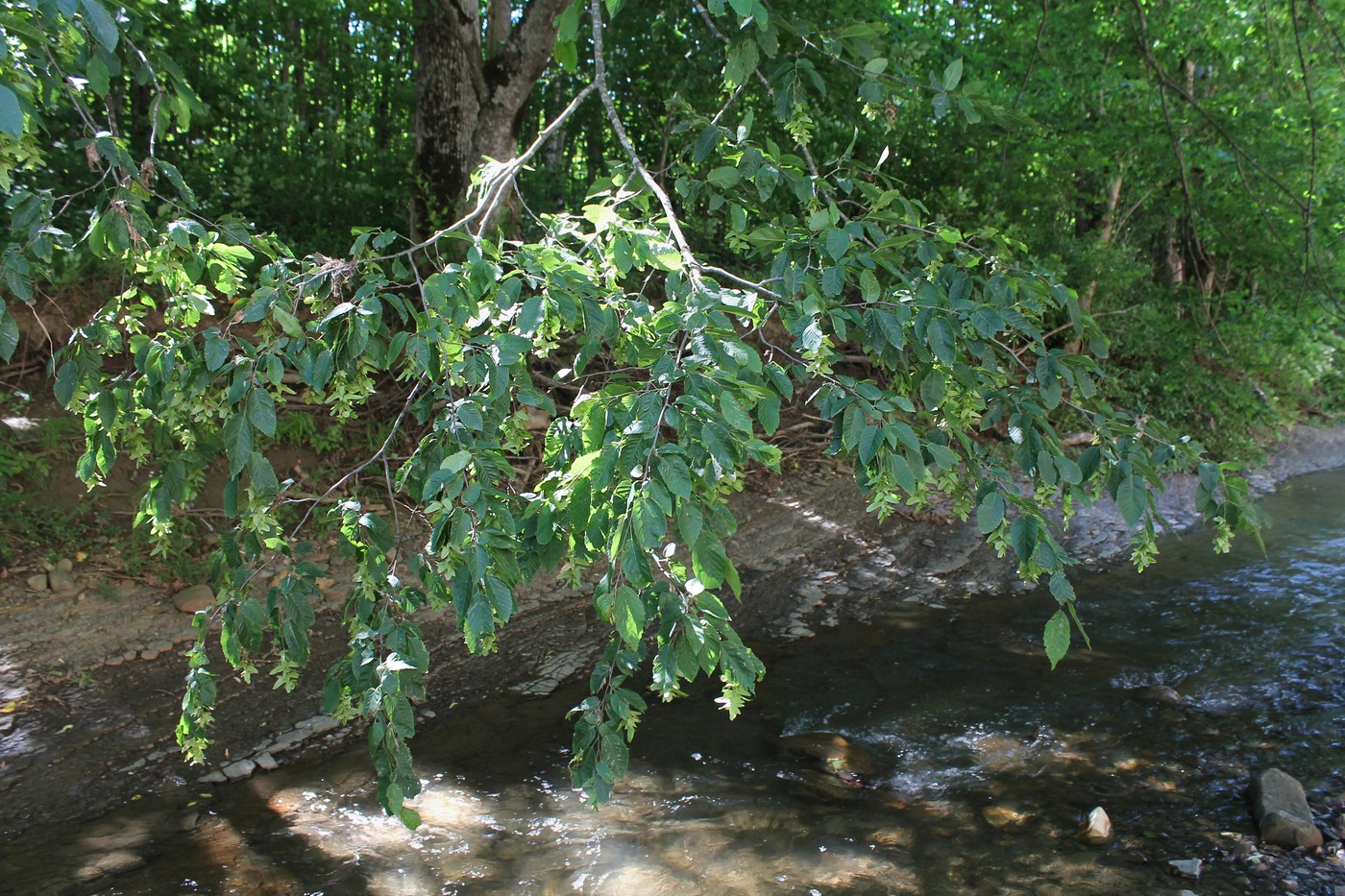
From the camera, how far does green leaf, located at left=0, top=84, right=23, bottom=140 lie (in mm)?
1397

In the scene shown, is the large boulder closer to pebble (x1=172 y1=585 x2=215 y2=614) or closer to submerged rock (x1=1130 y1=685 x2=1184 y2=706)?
submerged rock (x1=1130 y1=685 x2=1184 y2=706)

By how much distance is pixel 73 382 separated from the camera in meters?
2.21

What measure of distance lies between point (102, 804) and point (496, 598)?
278 centimetres

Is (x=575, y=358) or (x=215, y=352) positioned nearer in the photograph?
(x=215, y=352)

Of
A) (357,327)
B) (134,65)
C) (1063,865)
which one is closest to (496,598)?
(357,327)

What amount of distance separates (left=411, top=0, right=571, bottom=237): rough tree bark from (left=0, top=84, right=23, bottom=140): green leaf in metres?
4.40

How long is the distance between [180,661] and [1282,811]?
4763 millimetres

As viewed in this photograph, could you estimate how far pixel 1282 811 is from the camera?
3574 millimetres

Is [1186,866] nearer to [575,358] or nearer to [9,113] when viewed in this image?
[575,358]

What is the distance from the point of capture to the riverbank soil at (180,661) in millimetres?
3492

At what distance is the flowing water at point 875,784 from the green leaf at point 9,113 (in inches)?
103

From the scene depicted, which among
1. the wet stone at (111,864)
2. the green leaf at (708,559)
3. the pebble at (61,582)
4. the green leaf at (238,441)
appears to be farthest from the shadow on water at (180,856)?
the green leaf at (708,559)

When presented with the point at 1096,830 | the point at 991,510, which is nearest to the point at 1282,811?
the point at 1096,830

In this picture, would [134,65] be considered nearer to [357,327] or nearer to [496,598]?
[357,327]
